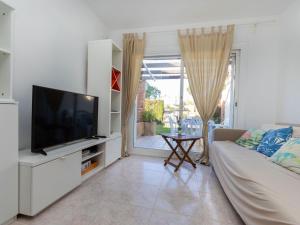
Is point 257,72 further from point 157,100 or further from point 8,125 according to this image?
point 8,125

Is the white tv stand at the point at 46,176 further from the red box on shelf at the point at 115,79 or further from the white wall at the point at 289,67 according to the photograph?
the white wall at the point at 289,67

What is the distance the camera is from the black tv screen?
5.26ft

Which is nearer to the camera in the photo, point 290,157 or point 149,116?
point 290,157

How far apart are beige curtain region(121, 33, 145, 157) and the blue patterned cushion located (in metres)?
2.24

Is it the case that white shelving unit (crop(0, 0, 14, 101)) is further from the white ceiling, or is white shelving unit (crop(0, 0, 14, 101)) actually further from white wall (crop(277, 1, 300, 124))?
white wall (crop(277, 1, 300, 124))

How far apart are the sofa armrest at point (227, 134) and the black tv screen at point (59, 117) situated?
194cm

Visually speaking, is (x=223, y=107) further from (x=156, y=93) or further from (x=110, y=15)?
(x=110, y=15)

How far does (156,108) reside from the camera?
364 cm

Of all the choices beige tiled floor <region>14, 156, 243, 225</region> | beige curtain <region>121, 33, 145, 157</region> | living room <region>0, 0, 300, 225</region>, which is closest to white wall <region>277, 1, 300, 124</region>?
living room <region>0, 0, 300, 225</region>

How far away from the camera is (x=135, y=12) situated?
287cm

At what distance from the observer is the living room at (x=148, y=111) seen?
139cm

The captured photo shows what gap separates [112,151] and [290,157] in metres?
2.28

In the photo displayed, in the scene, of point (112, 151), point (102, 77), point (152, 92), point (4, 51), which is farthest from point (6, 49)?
point (152, 92)

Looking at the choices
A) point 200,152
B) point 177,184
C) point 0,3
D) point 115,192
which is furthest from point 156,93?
point 0,3
